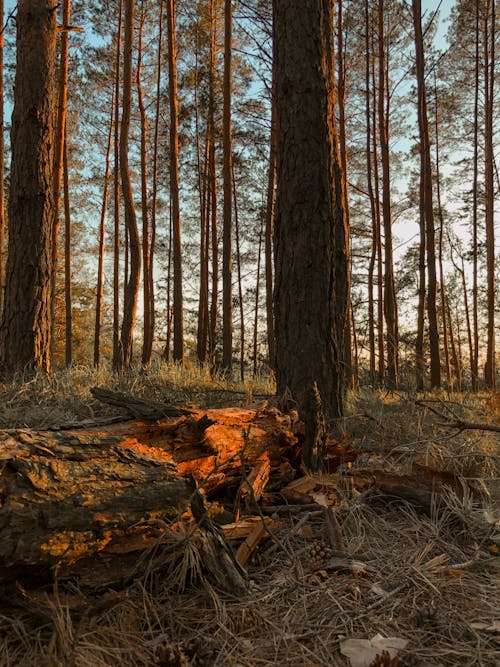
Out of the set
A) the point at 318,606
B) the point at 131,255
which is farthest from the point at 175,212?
the point at 318,606

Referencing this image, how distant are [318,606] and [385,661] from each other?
32 cm

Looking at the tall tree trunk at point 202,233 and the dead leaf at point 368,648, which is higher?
the tall tree trunk at point 202,233

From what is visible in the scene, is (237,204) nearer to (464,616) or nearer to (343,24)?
(343,24)

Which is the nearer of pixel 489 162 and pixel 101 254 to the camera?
pixel 489 162

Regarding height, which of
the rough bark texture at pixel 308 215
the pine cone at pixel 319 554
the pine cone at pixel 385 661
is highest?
the rough bark texture at pixel 308 215

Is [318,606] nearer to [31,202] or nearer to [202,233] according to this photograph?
[31,202]

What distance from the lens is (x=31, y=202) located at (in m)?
4.67

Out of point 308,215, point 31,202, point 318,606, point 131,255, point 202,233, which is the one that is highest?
point 202,233

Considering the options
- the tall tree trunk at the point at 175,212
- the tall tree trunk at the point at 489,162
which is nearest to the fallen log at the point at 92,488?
the tall tree trunk at the point at 175,212

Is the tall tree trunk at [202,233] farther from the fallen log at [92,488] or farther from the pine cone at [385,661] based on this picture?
the pine cone at [385,661]

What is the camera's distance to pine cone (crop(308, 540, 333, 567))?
1.52 metres

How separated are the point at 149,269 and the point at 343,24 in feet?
24.1

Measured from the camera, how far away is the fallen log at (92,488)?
122cm

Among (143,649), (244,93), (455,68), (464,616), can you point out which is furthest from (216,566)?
(455,68)
